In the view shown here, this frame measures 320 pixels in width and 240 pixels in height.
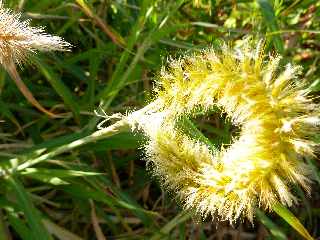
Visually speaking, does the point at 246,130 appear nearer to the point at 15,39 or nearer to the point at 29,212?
the point at 15,39

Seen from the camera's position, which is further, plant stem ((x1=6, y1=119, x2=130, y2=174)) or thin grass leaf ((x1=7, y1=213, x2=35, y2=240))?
thin grass leaf ((x1=7, y1=213, x2=35, y2=240))

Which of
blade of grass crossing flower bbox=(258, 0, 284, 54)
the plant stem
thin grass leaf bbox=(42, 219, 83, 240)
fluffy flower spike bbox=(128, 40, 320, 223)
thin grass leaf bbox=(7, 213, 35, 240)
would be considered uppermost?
blade of grass crossing flower bbox=(258, 0, 284, 54)

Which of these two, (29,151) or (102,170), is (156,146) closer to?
(29,151)

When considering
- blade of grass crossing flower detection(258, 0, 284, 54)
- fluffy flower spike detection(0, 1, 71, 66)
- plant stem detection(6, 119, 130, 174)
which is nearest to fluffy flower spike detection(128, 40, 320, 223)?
plant stem detection(6, 119, 130, 174)

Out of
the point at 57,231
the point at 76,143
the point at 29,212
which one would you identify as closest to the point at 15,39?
the point at 76,143

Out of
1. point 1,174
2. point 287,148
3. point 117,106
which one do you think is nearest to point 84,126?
point 117,106

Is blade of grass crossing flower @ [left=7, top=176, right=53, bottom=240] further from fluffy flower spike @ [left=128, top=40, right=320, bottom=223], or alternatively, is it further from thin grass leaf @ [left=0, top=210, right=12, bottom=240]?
fluffy flower spike @ [left=128, top=40, right=320, bottom=223]
